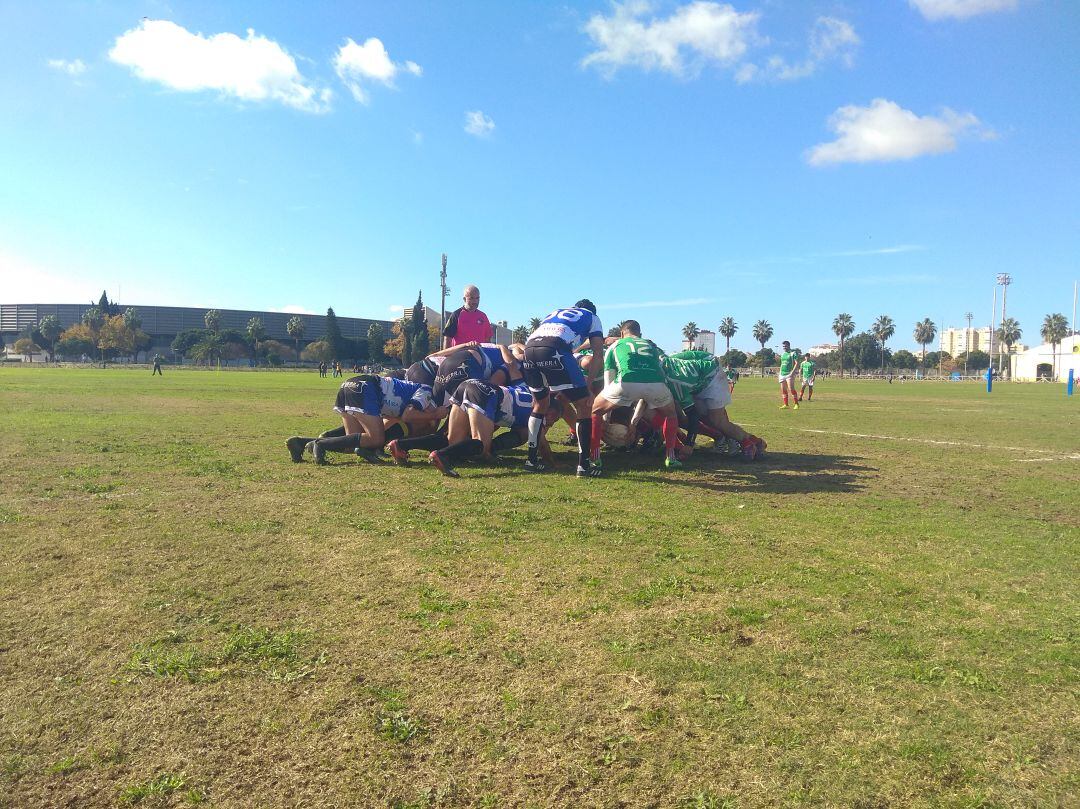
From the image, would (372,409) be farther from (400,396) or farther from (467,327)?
(467,327)

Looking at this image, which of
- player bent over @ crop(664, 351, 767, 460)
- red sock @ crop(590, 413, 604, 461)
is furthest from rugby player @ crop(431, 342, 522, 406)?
player bent over @ crop(664, 351, 767, 460)

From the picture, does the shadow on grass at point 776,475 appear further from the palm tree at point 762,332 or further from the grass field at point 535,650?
the palm tree at point 762,332

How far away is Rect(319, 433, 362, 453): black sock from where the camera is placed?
28.0 feet

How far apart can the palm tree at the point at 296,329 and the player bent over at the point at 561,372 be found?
396ft

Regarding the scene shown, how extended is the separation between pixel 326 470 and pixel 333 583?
171 inches

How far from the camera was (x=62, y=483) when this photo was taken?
23.0 feet

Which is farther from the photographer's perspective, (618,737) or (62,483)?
(62,483)

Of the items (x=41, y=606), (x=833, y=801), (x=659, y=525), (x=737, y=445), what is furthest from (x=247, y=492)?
(x=737, y=445)

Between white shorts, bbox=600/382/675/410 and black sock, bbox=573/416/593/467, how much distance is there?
0.42 metres

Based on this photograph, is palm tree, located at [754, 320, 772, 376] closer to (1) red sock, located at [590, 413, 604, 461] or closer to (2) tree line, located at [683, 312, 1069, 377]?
(2) tree line, located at [683, 312, 1069, 377]

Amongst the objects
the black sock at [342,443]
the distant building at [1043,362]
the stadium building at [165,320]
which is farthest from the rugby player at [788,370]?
the stadium building at [165,320]

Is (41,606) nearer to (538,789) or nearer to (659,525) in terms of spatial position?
(538,789)

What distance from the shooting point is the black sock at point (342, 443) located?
852cm

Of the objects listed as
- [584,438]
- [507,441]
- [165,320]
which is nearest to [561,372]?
[584,438]
